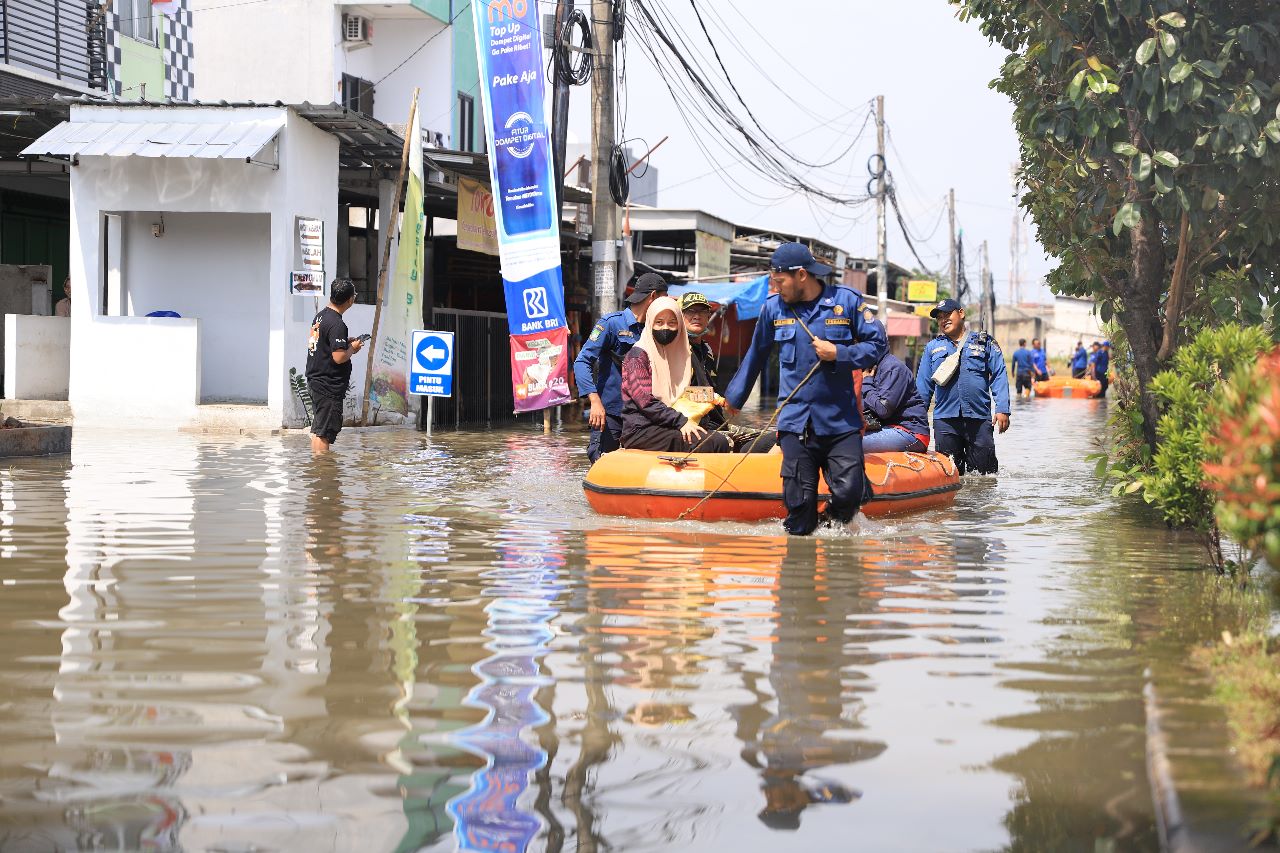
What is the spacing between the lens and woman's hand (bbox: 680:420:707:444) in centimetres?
1148

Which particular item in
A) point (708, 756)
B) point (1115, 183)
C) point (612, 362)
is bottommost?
point (708, 756)

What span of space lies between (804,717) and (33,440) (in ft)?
39.1

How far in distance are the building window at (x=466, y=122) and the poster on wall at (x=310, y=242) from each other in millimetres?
9082

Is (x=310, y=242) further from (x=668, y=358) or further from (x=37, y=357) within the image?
(x=668, y=358)

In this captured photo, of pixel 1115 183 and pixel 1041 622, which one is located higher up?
pixel 1115 183

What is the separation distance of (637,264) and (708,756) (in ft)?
87.2

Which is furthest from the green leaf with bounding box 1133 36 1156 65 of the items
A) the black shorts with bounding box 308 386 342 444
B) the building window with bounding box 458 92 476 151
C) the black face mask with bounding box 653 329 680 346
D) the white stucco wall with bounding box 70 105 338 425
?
the building window with bounding box 458 92 476 151

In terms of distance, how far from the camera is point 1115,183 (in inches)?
495

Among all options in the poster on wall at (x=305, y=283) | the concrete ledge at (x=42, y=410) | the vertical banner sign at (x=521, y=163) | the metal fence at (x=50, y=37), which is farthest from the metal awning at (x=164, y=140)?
the metal fence at (x=50, y=37)

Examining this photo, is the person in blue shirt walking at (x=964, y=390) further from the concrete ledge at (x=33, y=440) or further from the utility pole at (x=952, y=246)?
the utility pole at (x=952, y=246)

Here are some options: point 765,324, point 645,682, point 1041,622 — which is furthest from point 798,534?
point 645,682

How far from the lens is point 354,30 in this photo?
87.3ft

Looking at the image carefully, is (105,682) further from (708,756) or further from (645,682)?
(708,756)

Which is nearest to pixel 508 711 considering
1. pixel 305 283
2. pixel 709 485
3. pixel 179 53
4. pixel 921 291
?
pixel 709 485
